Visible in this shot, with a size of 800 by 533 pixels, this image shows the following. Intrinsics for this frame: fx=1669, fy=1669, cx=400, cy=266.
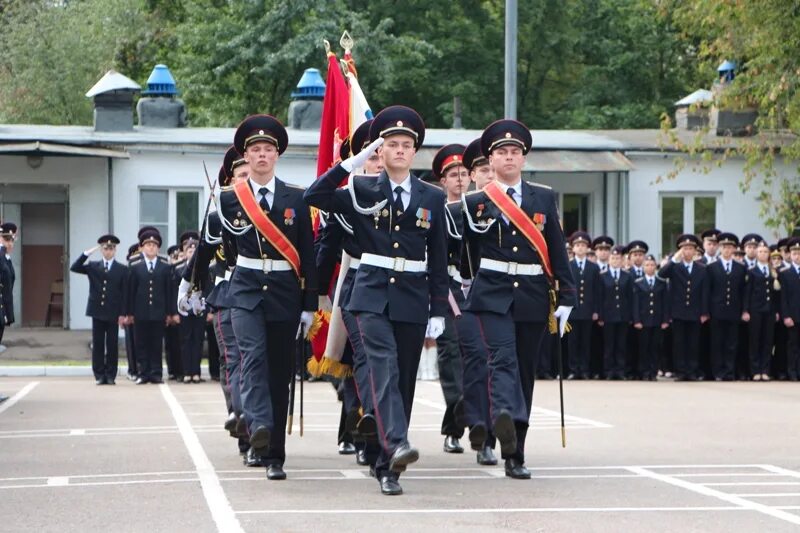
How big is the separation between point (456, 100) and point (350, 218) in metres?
29.1

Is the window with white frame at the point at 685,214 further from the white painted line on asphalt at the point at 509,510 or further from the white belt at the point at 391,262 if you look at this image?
the white painted line on asphalt at the point at 509,510

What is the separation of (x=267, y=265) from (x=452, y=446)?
255cm

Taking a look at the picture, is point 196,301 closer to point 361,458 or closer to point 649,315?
point 361,458

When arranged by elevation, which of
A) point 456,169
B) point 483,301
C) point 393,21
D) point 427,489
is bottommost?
point 427,489

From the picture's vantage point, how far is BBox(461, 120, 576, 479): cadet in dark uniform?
10.9 meters

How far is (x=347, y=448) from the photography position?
12.5 metres

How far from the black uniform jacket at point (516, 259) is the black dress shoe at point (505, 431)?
754mm

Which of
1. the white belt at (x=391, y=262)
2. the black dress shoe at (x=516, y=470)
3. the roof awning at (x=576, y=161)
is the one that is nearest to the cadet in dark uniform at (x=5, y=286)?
the white belt at (x=391, y=262)

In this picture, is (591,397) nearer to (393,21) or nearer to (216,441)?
(216,441)

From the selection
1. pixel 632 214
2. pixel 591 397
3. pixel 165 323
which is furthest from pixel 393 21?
pixel 591 397

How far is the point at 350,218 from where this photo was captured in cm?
1050

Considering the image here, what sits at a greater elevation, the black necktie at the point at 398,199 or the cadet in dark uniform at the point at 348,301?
the black necktie at the point at 398,199

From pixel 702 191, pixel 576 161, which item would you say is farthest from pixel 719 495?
pixel 702 191

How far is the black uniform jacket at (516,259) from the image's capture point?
10938mm
